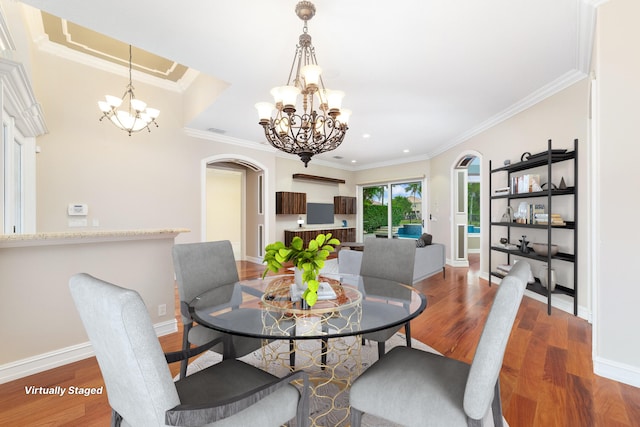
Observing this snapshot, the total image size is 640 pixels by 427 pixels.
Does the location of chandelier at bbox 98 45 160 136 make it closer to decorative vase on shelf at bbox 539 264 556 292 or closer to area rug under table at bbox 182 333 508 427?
area rug under table at bbox 182 333 508 427

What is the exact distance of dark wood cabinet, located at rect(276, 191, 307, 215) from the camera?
6.79 metres

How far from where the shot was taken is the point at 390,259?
8.23ft

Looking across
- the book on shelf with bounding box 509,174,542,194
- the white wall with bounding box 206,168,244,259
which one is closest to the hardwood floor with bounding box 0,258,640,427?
the book on shelf with bounding box 509,174,542,194

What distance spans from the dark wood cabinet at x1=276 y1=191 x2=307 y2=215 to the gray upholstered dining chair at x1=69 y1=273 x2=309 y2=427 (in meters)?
5.80

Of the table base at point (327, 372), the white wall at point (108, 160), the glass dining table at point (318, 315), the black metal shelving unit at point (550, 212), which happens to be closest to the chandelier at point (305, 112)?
the glass dining table at point (318, 315)

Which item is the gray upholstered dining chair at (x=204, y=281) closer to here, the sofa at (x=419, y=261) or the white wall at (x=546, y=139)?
the sofa at (x=419, y=261)

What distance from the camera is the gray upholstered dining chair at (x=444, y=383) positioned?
99cm

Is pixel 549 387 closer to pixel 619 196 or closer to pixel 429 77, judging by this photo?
pixel 619 196

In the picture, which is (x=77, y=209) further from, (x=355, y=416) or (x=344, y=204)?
(x=344, y=204)

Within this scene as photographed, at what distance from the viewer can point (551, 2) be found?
84.7 inches

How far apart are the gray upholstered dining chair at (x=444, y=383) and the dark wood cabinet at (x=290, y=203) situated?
5547 millimetres

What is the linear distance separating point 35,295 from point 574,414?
3712mm

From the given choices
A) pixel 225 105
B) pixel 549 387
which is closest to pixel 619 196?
pixel 549 387

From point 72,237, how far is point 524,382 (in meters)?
3.53
